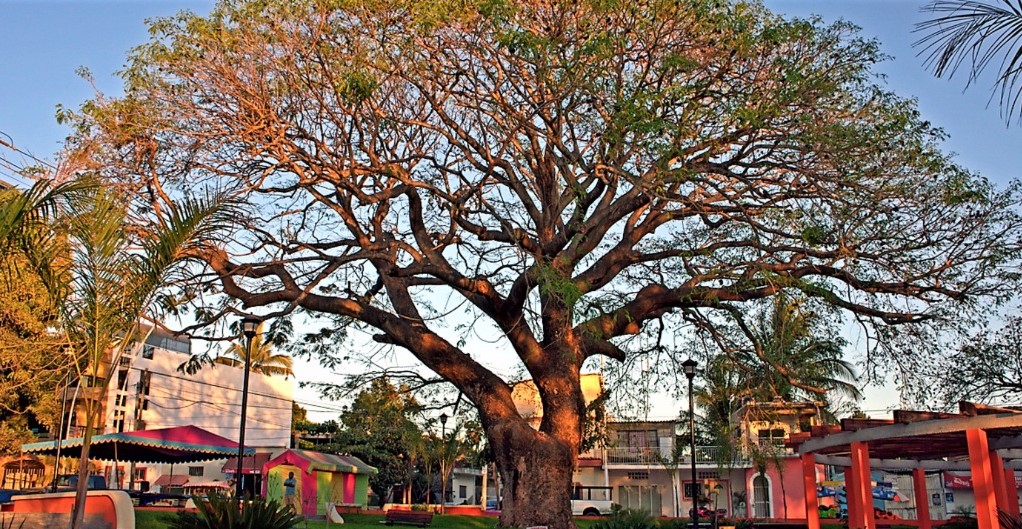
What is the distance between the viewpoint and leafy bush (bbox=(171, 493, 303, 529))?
10328mm

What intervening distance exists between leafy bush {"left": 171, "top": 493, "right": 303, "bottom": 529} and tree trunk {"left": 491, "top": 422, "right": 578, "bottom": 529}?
512 centimetres

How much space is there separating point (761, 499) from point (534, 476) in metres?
31.5

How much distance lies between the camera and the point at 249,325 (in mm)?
15039

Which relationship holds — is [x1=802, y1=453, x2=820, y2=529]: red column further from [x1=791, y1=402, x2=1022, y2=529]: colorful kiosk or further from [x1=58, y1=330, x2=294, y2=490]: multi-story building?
[x1=58, y1=330, x2=294, y2=490]: multi-story building

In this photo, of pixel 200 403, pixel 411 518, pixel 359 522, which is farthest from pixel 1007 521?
pixel 200 403

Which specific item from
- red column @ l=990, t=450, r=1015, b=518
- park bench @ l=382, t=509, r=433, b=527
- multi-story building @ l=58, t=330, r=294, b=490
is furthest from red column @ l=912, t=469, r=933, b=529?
multi-story building @ l=58, t=330, r=294, b=490

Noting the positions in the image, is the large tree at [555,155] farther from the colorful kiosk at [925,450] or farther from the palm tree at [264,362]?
the palm tree at [264,362]

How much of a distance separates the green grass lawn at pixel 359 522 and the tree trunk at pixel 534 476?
8.01ft

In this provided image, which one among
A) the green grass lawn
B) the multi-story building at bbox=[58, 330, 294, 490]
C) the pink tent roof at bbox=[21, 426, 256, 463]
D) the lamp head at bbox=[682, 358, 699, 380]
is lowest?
the green grass lawn

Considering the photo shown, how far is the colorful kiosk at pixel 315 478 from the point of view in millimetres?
28828

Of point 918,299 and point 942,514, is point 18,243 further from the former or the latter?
point 942,514

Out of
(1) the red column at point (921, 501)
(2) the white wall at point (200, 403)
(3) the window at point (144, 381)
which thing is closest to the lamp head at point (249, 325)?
(1) the red column at point (921, 501)

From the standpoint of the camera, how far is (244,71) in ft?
46.1

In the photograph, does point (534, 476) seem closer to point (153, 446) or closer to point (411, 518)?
point (411, 518)
